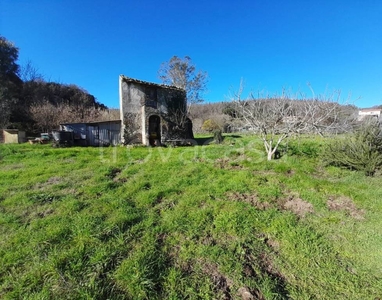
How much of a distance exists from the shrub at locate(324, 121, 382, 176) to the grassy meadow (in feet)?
3.57

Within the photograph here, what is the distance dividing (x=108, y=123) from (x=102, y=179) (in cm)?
935

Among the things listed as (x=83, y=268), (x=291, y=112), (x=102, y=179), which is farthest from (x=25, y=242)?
(x=291, y=112)

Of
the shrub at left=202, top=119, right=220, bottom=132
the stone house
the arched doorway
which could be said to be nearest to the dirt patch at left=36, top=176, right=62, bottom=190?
the stone house

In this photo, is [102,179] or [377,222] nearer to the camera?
[377,222]

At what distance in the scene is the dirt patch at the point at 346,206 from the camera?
3805 millimetres

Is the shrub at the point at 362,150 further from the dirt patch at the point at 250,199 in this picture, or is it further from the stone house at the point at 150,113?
the stone house at the point at 150,113

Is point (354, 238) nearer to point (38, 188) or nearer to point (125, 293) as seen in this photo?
point (125, 293)

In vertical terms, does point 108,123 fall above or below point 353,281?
above

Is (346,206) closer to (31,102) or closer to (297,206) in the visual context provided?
(297,206)

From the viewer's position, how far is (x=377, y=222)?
3.48 meters

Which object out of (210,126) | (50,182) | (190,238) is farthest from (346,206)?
(210,126)

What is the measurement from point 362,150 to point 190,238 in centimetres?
702

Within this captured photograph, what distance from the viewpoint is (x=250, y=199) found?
437 centimetres

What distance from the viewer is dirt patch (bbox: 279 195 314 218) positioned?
388cm
